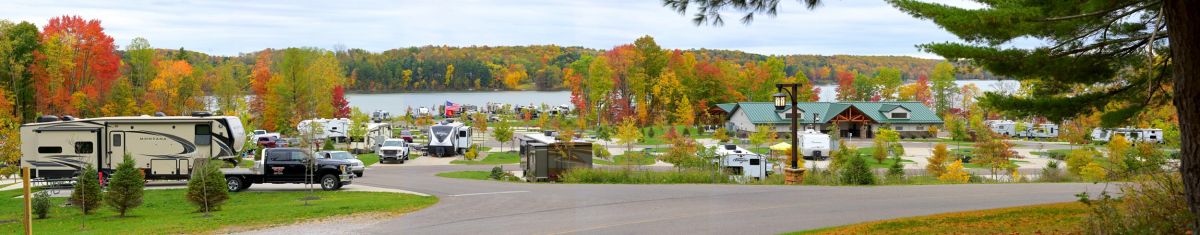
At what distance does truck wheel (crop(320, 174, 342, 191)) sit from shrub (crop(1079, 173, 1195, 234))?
1824 centimetres

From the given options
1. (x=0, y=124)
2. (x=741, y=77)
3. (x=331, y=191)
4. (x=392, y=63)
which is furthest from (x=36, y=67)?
(x=392, y=63)

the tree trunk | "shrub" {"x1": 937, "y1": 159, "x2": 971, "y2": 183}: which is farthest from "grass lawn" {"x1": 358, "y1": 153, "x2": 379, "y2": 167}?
the tree trunk

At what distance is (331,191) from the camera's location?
75.6 feet

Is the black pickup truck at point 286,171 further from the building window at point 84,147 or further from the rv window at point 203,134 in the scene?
the building window at point 84,147

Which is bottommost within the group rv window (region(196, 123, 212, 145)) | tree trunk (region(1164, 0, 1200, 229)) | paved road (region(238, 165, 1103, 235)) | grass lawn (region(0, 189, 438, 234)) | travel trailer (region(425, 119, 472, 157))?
grass lawn (region(0, 189, 438, 234))

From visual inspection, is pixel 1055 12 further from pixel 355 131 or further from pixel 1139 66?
pixel 355 131

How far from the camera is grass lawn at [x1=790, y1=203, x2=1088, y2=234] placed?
11719 millimetres

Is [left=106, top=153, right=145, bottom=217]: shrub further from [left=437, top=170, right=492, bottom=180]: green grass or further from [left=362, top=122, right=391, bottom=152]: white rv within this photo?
[left=362, top=122, right=391, bottom=152]: white rv

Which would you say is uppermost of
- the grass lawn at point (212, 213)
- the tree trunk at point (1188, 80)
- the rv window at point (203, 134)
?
the tree trunk at point (1188, 80)

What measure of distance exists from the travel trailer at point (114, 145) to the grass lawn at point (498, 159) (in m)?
14.4

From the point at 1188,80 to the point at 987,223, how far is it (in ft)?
13.2

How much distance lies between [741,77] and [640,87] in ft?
48.5

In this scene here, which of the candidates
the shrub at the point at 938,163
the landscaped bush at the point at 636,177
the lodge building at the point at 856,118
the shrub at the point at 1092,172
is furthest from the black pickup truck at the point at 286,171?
the lodge building at the point at 856,118

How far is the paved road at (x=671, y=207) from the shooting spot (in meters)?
14.1
